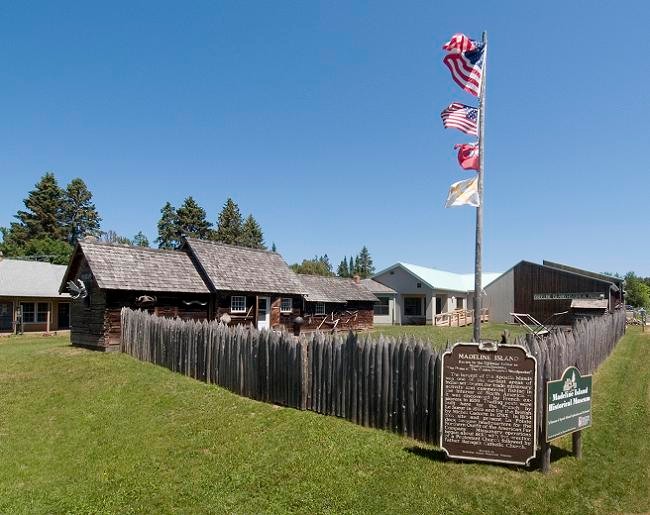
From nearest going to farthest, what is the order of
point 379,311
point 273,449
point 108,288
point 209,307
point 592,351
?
1. point 273,449
2. point 592,351
3. point 108,288
4. point 209,307
5. point 379,311

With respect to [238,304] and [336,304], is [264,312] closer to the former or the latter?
[238,304]

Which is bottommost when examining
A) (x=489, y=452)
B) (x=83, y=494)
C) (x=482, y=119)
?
(x=83, y=494)

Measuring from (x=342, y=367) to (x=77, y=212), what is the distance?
79.0 m

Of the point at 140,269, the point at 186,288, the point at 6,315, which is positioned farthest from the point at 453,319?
the point at 6,315

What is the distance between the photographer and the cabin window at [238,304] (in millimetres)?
24203

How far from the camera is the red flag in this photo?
10359 millimetres

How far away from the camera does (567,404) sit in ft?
24.9

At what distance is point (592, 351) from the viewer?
49.5ft

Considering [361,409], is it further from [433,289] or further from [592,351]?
[433,289]

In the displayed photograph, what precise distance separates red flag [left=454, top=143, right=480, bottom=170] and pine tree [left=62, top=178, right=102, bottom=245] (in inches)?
3015

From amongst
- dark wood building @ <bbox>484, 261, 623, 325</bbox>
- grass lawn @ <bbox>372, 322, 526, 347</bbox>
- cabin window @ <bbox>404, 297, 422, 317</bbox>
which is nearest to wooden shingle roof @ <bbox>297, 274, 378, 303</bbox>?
grass lawn @ <bbox>372, 322, 526, 347</bbox>

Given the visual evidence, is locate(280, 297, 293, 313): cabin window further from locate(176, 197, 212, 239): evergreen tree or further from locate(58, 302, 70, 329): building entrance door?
locate(176, 197, 212, 239): evergreen tree

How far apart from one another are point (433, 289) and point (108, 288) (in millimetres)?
27248

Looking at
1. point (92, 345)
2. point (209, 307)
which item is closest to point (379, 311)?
point (209, 307)
